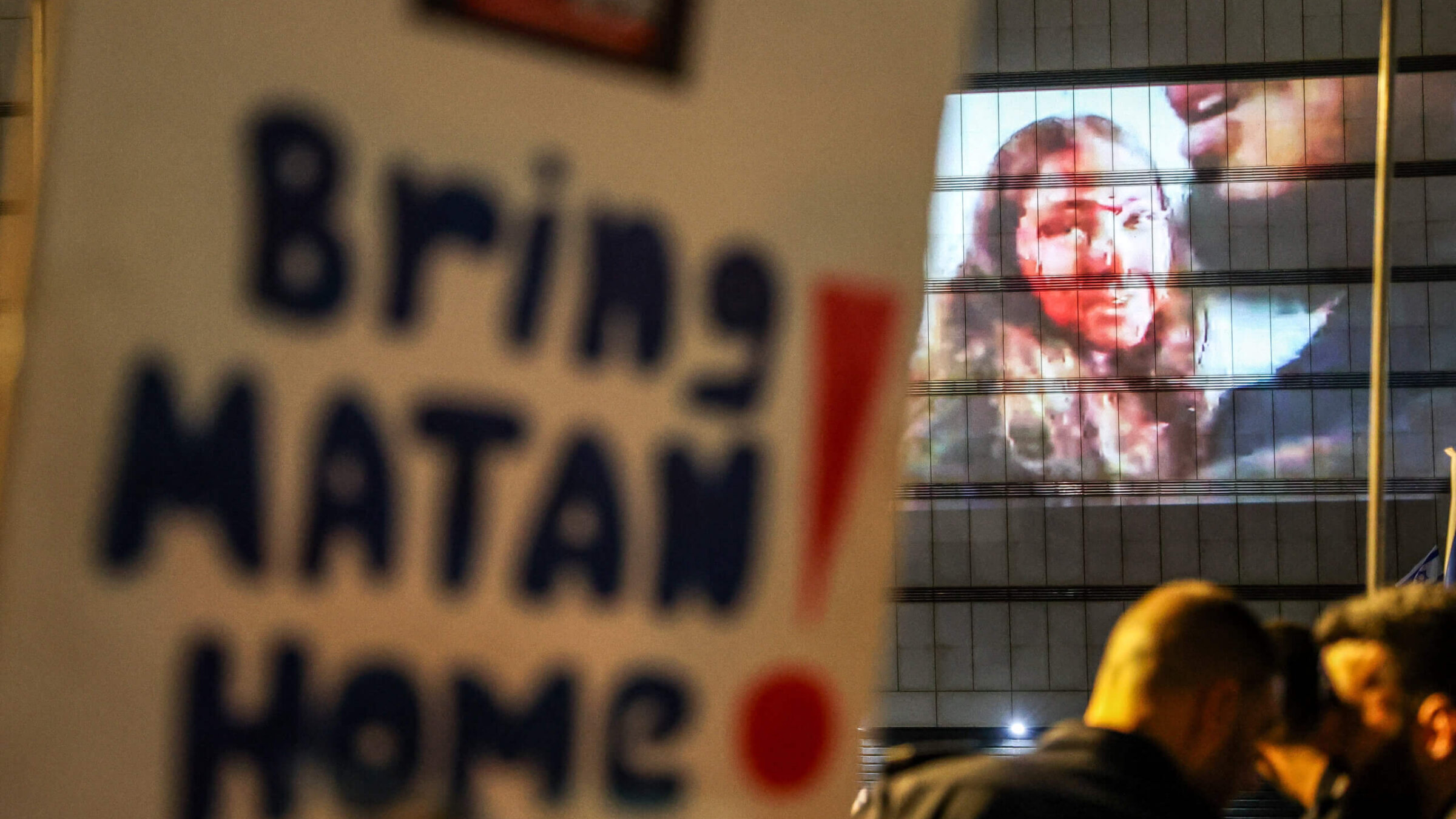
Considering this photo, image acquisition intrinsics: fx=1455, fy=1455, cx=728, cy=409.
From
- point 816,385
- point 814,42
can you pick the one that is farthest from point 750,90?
point 816,385

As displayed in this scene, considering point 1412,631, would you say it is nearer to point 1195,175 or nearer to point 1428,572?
point 1428,572

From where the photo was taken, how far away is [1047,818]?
1454 mm

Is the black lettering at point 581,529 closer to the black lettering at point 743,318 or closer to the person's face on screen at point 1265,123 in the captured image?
the black lettering at point 743,318

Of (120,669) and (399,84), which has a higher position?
(399,84)

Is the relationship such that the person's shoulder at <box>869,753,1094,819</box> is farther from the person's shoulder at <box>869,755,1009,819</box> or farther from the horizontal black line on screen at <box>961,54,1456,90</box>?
the horizontal black line on screen at <box>961,54,1456,90</box>

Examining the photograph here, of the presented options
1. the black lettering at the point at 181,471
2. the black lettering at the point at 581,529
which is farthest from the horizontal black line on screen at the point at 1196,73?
the black lettering at the point at 181,471

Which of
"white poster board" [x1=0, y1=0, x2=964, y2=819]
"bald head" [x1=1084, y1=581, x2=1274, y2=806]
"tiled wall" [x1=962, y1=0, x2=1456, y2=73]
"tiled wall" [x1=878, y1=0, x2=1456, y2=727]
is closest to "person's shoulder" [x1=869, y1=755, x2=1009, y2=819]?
"bald head" [x1=1084, y1=581, x2=1274, y2=806]

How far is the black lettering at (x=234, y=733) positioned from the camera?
2.37 ft

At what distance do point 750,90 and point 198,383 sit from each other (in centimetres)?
37

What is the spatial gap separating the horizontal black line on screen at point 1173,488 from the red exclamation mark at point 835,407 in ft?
37.4

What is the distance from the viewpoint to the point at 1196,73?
1248cm

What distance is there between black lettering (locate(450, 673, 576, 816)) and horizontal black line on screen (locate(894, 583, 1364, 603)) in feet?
38.7

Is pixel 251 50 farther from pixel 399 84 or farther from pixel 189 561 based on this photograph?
pixel 189 561

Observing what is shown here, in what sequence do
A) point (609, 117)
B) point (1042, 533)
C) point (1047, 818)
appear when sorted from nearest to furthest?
point (609, 117) < point (1047, 818) < point (1042, 533)
